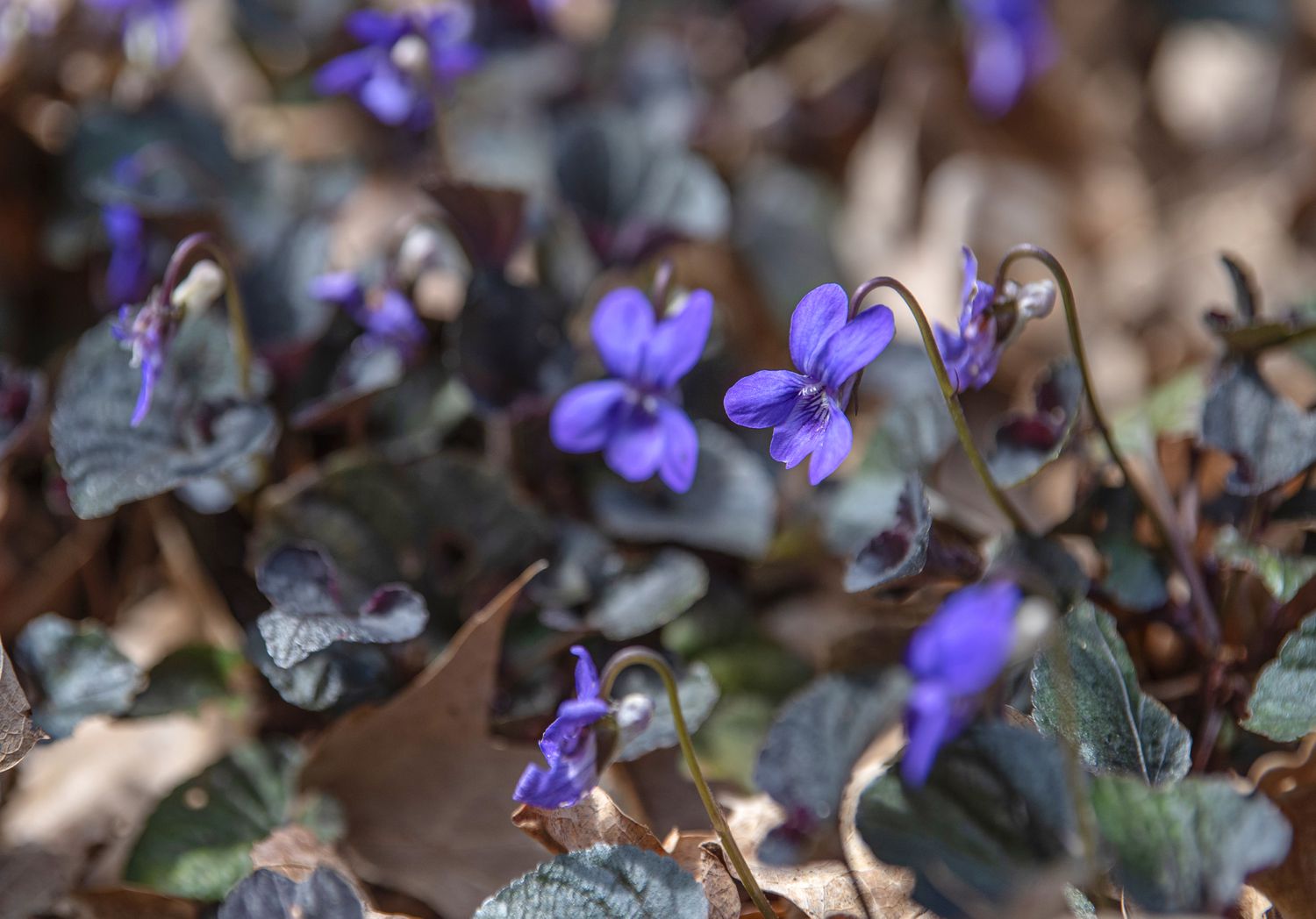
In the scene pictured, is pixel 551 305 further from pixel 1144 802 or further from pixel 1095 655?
pixel 1144 802

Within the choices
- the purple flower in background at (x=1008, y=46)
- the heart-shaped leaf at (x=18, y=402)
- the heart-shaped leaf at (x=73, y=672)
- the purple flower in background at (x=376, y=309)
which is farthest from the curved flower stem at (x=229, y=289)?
the purple flower in background at (x=1008, y=46)

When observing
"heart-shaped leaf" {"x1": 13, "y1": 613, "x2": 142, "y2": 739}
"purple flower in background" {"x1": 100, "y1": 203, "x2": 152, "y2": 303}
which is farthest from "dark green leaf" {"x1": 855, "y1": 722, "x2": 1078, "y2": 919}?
"purple flower in background" {"x1": 100, "y1": 203, "x2": 152, "y2": 303}

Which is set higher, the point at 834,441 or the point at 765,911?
the point at 834,441

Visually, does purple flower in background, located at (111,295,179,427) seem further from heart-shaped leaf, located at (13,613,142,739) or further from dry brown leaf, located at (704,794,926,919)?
dry brown leaf, located at (704,794,926,919)

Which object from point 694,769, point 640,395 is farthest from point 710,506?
point 694,769

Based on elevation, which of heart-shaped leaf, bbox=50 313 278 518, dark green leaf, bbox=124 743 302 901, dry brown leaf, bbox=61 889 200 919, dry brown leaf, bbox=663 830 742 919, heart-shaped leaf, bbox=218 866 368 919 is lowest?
dry brown leaf, bbox=61 889 200 919

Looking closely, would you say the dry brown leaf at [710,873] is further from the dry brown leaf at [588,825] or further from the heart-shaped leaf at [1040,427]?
the heart-shaped leaf at [1040,427]

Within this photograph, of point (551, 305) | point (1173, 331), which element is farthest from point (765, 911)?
point (1173, 331)
